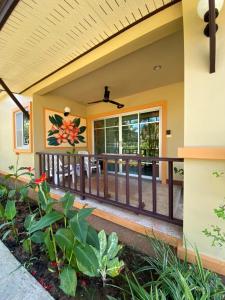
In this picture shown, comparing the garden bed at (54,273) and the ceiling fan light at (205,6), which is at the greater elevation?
the ceiling fan light at (205,6)

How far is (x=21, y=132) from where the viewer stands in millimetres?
5125

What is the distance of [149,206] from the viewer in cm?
274

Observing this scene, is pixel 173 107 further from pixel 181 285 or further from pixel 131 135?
pixel 181 285

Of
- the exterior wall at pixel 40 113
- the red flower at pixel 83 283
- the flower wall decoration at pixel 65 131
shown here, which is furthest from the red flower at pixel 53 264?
the flower wall decoration at pixel 65 131

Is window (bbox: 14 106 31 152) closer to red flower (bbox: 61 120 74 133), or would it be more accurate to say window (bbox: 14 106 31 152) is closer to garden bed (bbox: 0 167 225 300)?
red flower (bbox: 61 120 74 133)

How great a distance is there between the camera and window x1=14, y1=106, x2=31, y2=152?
4.86 metres

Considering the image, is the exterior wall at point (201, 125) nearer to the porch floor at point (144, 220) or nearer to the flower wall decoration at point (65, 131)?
the porch floor at point (144, 220)

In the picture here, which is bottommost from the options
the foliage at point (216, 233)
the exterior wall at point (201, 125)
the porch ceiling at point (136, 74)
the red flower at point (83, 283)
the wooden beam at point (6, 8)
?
the red flower at point (83, 283)

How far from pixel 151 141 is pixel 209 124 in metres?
3.24

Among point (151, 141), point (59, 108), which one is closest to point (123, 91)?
point (151, 141)

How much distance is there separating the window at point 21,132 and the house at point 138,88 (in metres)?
0.03

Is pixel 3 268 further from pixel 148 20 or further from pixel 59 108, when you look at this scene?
pixel 59 108

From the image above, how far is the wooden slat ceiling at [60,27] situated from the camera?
1888mm

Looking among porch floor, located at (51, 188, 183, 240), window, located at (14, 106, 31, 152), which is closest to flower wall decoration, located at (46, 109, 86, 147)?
window, located at (14, 106, 31, 152)
